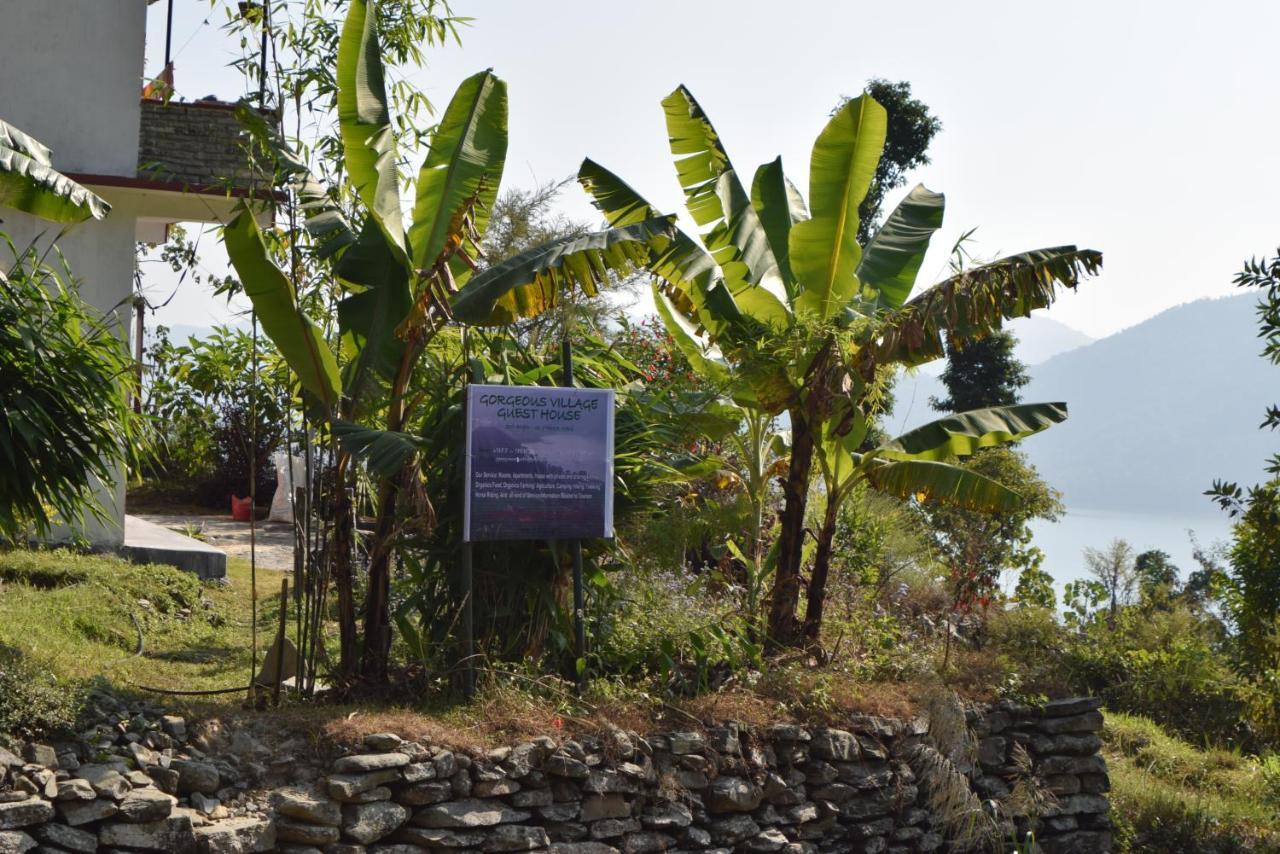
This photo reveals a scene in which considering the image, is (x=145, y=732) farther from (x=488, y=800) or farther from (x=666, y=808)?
(x=666, y=808)

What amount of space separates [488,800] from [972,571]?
18.5 ft

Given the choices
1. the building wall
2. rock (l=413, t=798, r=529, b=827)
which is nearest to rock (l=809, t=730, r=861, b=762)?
rock (l=413, t=798, r=529, b=827)

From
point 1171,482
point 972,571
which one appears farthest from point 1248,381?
point 972,571

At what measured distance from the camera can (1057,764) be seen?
992 cm

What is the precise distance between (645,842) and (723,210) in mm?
4918

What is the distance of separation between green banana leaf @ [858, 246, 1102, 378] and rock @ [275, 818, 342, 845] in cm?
485

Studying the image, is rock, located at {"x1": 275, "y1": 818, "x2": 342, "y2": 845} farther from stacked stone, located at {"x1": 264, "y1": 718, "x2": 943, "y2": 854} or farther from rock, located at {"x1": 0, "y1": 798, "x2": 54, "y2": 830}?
rock, located at {"x1": 0, "y1": 798, "x2": 54, "y2": 830}

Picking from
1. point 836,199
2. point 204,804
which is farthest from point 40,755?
point 836,199

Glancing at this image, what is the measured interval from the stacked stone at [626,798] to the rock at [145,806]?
0.61 metres

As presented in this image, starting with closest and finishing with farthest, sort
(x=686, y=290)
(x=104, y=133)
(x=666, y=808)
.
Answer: (x=666, y=808) < (x=686, y=290) < (x=104, y=133)

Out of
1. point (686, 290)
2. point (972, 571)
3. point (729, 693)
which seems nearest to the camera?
point (729, 693)

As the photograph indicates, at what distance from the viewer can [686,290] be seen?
31.9 ft

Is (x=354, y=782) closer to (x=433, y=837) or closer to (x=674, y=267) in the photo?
(x=433, y=837)

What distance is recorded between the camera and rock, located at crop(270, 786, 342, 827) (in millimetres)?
6793
